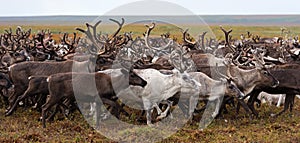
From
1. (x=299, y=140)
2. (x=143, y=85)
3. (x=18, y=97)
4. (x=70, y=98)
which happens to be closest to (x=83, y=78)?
(x=70, y=98)

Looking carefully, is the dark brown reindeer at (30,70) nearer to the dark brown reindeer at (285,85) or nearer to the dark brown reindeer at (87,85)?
the dark brown reindeer at (87,85)

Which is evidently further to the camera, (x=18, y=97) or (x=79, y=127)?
→ (x=18, y=97)

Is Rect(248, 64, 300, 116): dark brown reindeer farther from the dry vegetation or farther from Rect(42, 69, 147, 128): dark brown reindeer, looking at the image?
Rect(42, 69, 147, 128): dark brown reindeer

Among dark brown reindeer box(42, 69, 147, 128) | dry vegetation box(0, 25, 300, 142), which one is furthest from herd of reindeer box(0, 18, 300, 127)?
dry vegetation box(0, 25, 300, 142)

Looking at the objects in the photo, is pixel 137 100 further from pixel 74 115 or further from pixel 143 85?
pixel 74 115

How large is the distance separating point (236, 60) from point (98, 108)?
3760 millimetres

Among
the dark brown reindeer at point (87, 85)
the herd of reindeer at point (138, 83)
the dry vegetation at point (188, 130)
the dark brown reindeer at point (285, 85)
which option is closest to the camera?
the dry vegetation at point (188, 130)

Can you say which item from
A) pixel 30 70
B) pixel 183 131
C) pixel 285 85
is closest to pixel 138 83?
pixel 183 131

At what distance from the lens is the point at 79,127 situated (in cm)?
909

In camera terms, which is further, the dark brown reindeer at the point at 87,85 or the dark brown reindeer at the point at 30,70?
the dark brown reindeer at the point at 30,70

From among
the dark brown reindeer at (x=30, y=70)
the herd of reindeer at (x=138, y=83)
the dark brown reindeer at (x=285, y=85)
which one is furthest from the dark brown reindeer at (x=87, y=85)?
the dark brown reindeer at (x=285, y=85)

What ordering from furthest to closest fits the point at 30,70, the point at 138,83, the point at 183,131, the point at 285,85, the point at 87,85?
the point at 30,70 → the point at 285,85 → the point at 138,83 → the point at 87,85 → the point at 183,131

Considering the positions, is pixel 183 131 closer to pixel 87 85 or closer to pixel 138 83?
pixel 138 83

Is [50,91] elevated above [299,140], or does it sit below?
above
